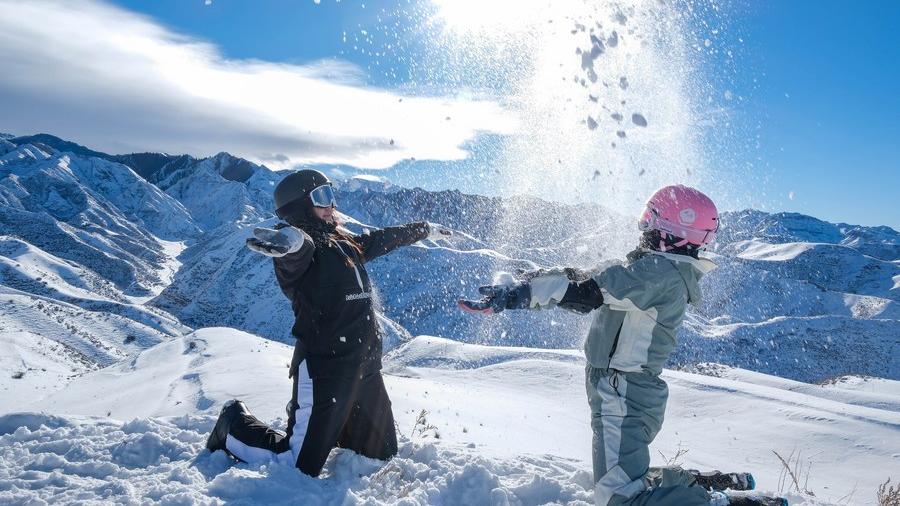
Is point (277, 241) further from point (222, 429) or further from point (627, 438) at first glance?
point (627, 438)

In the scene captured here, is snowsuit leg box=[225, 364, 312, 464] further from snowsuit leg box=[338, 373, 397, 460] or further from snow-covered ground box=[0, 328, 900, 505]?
snowsuit leg box=[338, 373, 397, 460]

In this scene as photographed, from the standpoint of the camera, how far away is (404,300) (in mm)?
88438

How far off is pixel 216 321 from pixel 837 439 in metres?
87.6

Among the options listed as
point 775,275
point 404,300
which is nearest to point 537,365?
point 404,300

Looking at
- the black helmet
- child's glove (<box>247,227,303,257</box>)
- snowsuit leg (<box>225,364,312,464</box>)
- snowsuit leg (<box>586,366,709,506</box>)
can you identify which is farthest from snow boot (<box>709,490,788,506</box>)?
the black helmet

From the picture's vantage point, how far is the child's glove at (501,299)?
3.90m

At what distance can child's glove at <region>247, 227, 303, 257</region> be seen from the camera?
13.0ft

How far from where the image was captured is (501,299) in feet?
12.9

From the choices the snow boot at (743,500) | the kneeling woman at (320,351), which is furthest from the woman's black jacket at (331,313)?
the snow boot at (743,500)

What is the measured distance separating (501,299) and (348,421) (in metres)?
1.89

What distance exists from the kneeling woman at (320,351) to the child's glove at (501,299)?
1162 millimetres

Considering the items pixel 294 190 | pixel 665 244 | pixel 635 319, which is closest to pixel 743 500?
pixel 635 319

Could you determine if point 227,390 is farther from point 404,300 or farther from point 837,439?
point 404,300

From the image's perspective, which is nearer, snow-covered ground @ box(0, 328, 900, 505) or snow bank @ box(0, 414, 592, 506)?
snow bank @ box(0, 414, 592, 506)
